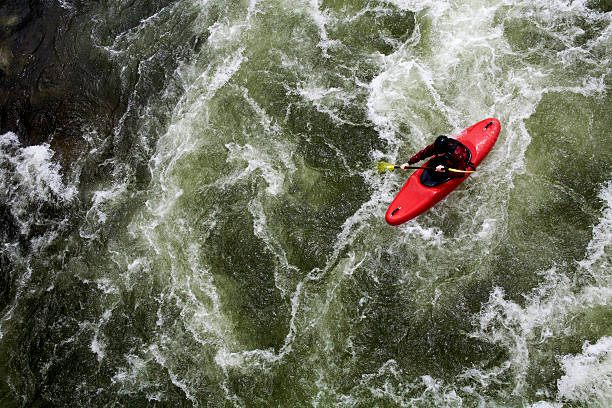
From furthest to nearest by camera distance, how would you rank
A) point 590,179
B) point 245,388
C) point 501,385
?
point 590,179 < point 245,388 < point 501,385

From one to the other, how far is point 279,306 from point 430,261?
7.86 ft

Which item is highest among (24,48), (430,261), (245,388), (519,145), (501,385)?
(24,48)

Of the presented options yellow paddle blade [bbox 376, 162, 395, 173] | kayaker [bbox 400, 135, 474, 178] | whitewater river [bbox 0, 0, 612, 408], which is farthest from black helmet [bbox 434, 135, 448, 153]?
whitewater river [bbox 0, 0, 612, 408]

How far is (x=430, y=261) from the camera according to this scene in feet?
23.0

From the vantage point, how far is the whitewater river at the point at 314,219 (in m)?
6.55

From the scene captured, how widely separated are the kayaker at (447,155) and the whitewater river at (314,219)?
21.4 inches

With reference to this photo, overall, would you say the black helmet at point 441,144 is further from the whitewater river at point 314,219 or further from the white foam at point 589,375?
the white foam at point 589,375

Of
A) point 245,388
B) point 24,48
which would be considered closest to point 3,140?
point 24,48

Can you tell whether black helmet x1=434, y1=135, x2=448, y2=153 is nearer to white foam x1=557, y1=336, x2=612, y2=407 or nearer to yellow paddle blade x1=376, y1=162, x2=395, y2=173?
yellow paddle blade x1=376, y1=162, x2=395, y2=173

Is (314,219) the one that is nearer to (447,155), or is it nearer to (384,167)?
(384,167)

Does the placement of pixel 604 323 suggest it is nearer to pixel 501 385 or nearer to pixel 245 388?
pixel 501 385

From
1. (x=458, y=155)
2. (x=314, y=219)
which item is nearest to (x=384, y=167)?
(x=458, y=155)

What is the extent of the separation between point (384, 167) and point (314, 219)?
4.69 ft

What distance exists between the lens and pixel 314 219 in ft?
24.7
